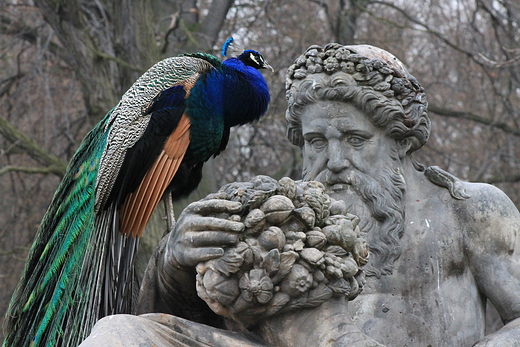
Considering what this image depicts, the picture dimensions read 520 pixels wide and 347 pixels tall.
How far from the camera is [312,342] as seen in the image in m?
2.66

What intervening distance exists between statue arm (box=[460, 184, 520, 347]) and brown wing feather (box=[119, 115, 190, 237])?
1.59 meters

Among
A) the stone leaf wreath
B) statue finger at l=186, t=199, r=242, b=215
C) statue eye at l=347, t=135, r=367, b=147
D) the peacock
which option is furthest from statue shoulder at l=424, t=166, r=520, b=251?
statue finger at l=186, t=199, r=242, b=215

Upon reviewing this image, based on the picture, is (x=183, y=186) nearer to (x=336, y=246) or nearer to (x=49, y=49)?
(x=336, y=246)

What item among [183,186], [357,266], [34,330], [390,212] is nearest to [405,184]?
[390,212]

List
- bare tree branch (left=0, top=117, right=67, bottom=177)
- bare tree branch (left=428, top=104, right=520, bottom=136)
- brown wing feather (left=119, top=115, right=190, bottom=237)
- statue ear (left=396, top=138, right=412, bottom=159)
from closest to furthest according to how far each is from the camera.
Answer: statue ear (left=396, top=138, right=412, bottom=159) → brown wing feather (left=119, top=115, right=190, bottom=237) → bare tree branch (left=0, top=117, right=67, bottom=177) → bare tree branch (left=428, top=104, right=520, bottom=136)

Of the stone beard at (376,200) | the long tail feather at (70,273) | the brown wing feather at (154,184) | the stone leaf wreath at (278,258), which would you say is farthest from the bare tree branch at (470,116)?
the stone leaf wreath at (278,258)

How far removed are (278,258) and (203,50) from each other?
23.1 feet

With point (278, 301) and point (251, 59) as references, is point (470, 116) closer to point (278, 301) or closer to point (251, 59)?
point (251, 59)

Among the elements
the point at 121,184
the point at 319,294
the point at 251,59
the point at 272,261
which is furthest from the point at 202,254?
the point at 251,59

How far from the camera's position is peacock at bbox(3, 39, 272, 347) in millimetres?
3648

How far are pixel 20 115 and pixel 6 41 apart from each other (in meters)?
0.78

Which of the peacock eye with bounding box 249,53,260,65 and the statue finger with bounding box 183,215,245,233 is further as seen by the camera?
the peacock eye with bounding box 249,53,260,65

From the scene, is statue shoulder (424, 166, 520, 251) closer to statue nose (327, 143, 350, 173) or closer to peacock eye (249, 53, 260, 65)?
statue nose (327, 143, 350, 173)

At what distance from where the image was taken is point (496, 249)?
3.67 m
